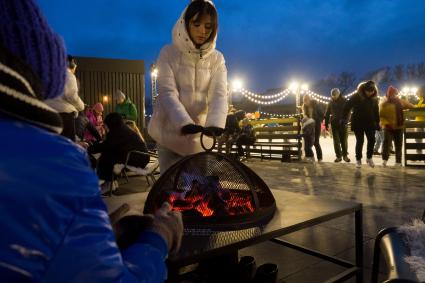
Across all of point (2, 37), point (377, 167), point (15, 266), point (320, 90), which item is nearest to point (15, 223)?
point (15, 266)

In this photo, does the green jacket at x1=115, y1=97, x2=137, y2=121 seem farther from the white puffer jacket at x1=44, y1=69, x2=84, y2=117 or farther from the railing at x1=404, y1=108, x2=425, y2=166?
the railing at x1=404, y1=108, x2=425, y2=166

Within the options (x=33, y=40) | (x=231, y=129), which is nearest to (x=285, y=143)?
(x=231, y=129)

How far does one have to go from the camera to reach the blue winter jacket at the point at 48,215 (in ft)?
2.13

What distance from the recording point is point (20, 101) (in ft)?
2.29

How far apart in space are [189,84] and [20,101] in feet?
6.57

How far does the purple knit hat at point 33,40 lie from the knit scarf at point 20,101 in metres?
0.07

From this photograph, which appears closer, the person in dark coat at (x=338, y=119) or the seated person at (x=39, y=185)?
the seated person at (x=39, y=185)

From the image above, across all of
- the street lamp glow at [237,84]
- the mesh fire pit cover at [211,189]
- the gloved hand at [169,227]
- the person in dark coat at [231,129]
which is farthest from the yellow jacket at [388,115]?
the gloved hand at [169,227]

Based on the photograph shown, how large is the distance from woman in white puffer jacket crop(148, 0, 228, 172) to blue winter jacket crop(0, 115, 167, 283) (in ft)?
5.47

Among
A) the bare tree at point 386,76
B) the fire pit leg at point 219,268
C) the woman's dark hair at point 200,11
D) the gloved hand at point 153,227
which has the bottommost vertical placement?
the fire pit leg at point 219,268

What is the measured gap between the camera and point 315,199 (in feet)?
7.90

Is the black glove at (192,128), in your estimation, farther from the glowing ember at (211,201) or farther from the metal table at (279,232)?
the metal table at (279,232)

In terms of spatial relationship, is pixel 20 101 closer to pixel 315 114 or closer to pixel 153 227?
pixel 153 227

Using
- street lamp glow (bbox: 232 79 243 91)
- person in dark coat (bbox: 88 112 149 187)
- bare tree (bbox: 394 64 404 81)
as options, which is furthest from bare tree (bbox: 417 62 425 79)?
person in dark coat (bbox: 88 112 149 187)
